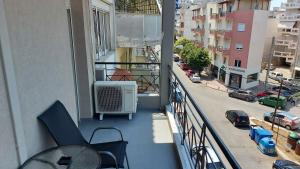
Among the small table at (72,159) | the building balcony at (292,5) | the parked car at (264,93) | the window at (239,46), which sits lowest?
the parked car at (264,93)

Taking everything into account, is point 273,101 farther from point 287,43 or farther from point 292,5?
point 287,43

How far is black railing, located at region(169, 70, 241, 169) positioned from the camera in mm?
1179

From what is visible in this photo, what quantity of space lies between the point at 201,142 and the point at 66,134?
1.11 metres

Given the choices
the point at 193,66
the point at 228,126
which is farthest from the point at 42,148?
the point at 193,66

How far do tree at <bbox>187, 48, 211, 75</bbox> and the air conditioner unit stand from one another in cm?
1757

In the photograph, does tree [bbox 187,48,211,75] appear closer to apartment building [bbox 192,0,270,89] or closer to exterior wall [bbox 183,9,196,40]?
apartment building [bbox 192,0,270,89]

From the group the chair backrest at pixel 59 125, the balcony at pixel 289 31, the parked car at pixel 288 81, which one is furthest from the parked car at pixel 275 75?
the chair backrest at pixel 59 125

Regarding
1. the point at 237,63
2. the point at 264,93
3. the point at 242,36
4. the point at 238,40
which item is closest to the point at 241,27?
the point at 242,36

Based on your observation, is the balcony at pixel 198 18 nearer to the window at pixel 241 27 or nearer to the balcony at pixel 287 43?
the window at pixel 241 27

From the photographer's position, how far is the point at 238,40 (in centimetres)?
1733

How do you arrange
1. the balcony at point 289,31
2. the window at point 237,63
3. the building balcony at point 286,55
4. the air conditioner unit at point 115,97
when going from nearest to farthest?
the air conditioner unit at point 115,97, the window at point 237,63, the balcony at point 289,31, the building balcony at point 286,55

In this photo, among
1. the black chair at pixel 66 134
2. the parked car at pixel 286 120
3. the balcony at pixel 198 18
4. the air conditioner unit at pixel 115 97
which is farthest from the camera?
the balcony at pixel 198 18

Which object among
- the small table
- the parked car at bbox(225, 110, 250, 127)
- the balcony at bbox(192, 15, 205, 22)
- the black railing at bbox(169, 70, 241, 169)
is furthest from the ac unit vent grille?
the balcony at bbox(192, 15, 205, 22)

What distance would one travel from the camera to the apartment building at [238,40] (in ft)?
55.6
